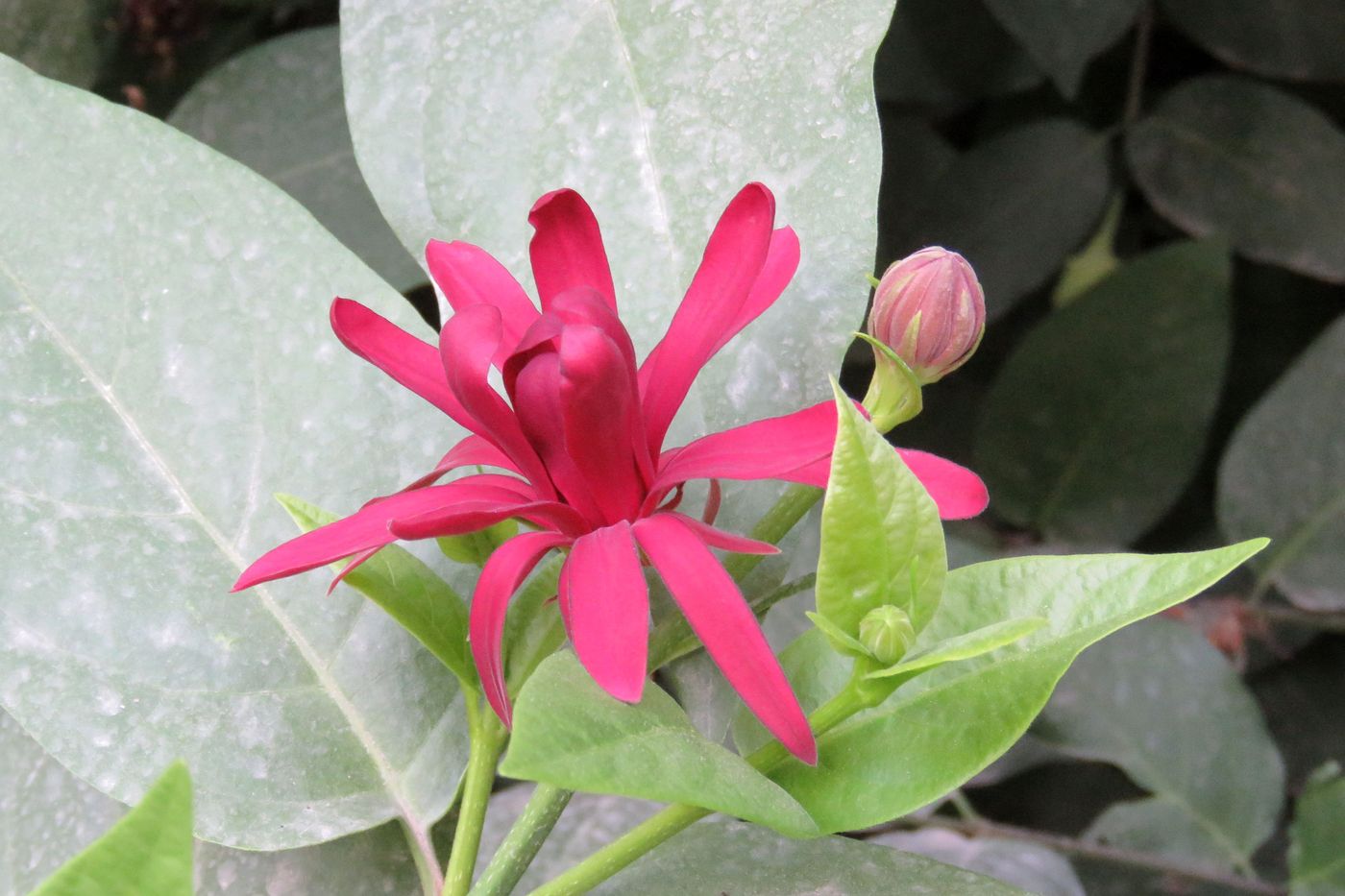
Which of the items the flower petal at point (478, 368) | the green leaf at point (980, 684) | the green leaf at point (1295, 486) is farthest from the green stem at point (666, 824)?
the green leaf at point (1295, 486)

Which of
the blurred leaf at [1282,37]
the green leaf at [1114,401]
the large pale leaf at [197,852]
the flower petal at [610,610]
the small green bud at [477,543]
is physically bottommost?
the green leaf at [1114,401]

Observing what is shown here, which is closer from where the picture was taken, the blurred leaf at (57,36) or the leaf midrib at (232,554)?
the leaf midrib at (232,554)

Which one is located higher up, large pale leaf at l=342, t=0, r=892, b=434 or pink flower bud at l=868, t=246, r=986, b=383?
large pale leaf at l=342, t=0, r=892, b=434

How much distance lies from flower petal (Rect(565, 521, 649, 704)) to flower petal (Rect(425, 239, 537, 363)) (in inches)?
3.4

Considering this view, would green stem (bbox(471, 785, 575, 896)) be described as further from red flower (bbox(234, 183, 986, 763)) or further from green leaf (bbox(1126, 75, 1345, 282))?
green leaf (bbox(1126, 75, 1345, 282))

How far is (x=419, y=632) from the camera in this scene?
388mm

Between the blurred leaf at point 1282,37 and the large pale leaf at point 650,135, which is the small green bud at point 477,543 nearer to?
the large pale leaf at point 650,135

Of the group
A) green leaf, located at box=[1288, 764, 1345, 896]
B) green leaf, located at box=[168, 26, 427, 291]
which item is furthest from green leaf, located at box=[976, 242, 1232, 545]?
green leaf, located at box=[168, 26, 427, 291]

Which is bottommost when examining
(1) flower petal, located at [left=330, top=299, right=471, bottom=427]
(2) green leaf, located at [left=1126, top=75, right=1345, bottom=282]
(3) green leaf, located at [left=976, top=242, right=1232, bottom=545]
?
(3) green leaf, located at [left=976, top=242, right=1232, bottom=545]

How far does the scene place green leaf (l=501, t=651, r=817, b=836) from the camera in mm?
272

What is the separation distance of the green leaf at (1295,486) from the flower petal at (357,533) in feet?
2.48

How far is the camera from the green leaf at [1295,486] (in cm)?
91

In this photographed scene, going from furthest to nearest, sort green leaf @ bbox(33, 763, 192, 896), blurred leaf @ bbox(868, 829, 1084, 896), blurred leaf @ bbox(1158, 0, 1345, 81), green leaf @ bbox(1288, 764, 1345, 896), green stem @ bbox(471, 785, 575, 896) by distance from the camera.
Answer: blurred leaf @ bbox(1158, 0, 1345, 81) → green leaf @ bbox(1288, 764, 1345, 896) → blurred leaf @ bbox(868, 829, 1084, 896) → green stem @ bbox(471, 785, 575, 896) → green leaf @ bbox(33, 763, 192, 896)

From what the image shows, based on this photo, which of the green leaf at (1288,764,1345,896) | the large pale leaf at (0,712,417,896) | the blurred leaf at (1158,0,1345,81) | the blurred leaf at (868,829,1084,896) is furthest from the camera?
the blurred leaf at (1158,0,1345,81)
